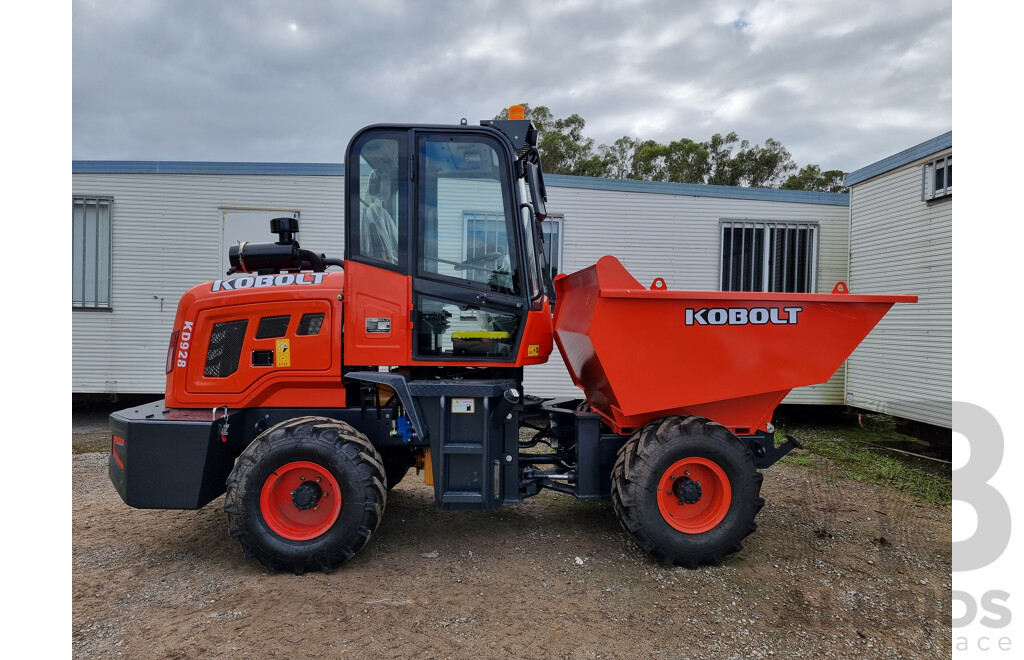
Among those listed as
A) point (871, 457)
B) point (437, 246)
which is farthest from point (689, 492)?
point (871, 457)

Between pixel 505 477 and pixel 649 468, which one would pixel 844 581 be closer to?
pixel 649 468

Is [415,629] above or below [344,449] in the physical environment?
below

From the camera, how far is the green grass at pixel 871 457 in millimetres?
5367

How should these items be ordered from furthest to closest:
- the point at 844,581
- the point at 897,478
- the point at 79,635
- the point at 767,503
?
the point at 897,478, the point at 767,503, the point at 844,581, the point at 79,635

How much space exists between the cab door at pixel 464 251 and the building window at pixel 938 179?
560 centimetres

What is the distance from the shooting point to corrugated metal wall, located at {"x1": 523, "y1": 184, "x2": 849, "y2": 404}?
299 inches

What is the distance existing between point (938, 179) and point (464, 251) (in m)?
6.06

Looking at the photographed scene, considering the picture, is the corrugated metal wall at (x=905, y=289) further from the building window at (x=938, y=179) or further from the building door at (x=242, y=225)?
the building door at (x=242, y=225)

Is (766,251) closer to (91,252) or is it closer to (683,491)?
(683,491)

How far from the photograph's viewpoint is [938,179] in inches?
247

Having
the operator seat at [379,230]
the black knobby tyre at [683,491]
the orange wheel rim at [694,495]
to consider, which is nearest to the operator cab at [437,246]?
the operator seat at [379,230]

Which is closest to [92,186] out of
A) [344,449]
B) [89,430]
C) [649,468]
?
[89,430]

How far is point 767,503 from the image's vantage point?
4719 mm

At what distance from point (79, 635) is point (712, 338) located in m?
3.96
